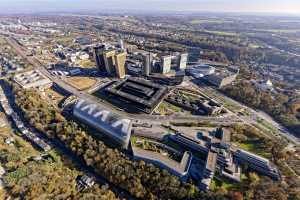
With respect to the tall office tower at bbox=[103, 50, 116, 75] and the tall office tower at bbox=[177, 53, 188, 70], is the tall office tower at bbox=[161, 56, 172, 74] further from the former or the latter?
the tall office tower at bbox=[103, 50, 116, 75]

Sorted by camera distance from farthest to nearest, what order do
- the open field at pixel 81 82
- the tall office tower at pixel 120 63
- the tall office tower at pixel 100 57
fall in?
the tall office tower at pixel 100 57, the tall office tower at pixel 120 63, the open field at pixel 81 82

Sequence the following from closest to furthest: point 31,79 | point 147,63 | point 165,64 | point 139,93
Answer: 1. point 139,93
2. point 147,63
3. point 31,79
4. point 165,64

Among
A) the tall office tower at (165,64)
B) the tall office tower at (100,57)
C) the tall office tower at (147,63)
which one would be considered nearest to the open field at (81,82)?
the tall office tower at (100,57)

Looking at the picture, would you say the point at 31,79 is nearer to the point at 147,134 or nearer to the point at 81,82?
the point at 81,82

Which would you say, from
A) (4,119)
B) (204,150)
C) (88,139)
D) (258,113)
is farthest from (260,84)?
(4,119)

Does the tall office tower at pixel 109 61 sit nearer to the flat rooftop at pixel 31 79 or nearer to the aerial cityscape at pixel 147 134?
the aerial cityscape at pixel 147 134

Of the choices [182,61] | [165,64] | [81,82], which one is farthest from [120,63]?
[182,61]
